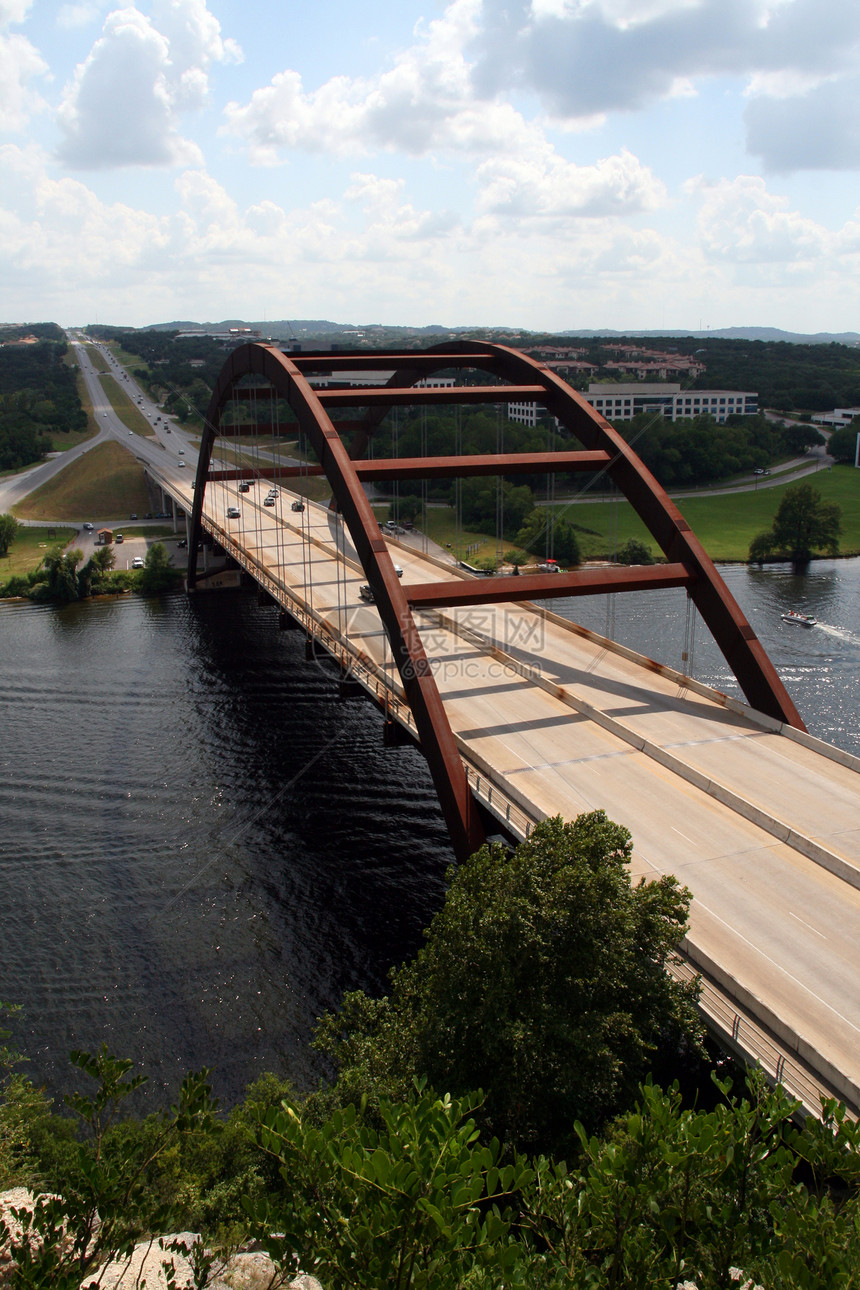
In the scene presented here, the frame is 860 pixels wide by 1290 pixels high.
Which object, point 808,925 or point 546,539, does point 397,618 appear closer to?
point 808,925

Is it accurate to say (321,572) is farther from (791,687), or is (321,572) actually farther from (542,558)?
(542,558)

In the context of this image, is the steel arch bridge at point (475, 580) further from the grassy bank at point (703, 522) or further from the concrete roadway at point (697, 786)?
the grassy bank at point (703, 522)

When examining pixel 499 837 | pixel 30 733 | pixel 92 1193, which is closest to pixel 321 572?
pixel 30 733

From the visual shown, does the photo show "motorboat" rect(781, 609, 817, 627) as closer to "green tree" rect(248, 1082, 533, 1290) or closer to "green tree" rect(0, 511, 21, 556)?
"green tree" rect(248, 1082, 533, 1290)

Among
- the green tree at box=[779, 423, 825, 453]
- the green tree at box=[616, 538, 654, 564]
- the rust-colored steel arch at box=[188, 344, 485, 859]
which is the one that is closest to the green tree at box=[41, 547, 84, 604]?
the rust-colored steel arch at box=[188, 344, 485, 859]

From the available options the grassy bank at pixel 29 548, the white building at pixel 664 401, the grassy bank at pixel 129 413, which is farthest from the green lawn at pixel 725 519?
the grassy bank at pixel 129 413

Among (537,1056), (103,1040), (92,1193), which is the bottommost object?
(103,1040)
